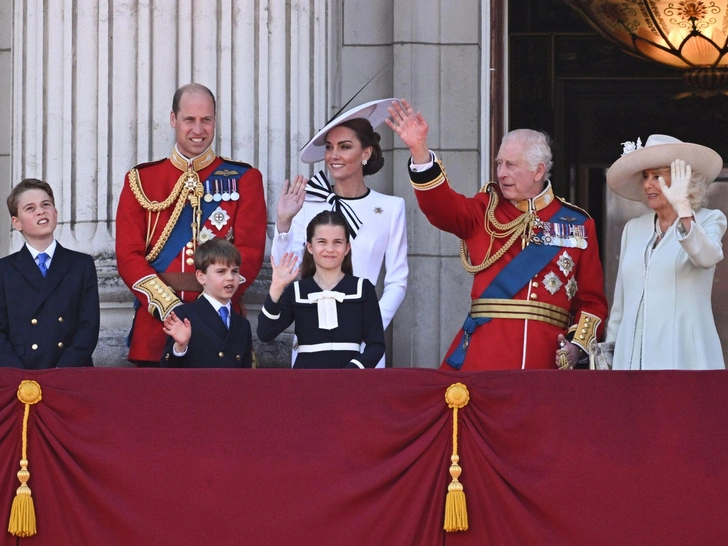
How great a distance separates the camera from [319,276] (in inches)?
241

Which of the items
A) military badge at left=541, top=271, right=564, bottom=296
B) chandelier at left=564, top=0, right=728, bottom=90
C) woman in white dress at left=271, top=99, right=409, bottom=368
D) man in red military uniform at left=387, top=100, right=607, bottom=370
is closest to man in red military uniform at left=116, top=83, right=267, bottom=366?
woman in white dress at left=271, top=99, right=409, bottom=368

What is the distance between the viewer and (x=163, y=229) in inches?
257

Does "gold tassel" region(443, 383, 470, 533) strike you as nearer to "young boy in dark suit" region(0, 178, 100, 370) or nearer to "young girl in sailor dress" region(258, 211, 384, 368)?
"young girl in sailor dress" region(258, 211, 384, 368)

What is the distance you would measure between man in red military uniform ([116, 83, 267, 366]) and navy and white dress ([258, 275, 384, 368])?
1.35 ft

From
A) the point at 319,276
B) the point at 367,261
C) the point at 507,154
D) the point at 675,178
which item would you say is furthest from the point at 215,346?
the point at 675,178

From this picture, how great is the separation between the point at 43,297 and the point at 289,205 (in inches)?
41.2

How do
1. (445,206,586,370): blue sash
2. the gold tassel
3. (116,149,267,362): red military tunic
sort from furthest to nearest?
1. (116,149,267,362): red military tunic
2. (445,206,586,370): blue sash
3. the gold tassel

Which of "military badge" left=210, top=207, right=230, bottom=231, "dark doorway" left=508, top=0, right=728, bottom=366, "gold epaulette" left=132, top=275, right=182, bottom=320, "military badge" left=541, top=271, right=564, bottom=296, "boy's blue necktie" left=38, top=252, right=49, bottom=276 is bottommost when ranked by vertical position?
"gold epaulette" left=132, top=275, right=182, bottom=320

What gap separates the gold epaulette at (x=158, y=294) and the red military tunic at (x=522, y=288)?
1.06m

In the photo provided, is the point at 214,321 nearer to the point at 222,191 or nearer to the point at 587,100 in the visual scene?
the point at 222,191

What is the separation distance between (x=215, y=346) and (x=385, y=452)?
0.97 metres

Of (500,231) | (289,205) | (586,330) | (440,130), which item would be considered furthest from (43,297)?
(440,130)

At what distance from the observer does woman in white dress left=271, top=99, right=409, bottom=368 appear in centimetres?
659

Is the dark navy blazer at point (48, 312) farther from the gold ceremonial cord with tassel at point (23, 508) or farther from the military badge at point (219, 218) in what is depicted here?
the gold ceremonial cord with tassel at point (23, 508)
